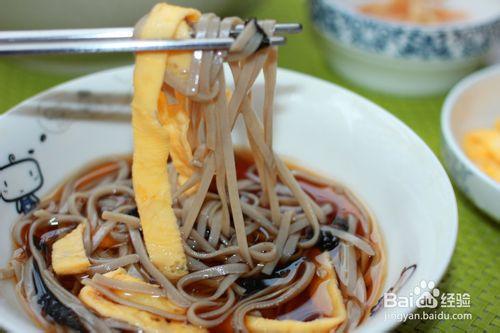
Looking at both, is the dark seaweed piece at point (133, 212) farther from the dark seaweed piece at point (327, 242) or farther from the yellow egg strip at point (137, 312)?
the dark seaweed piece at point (327, 242)

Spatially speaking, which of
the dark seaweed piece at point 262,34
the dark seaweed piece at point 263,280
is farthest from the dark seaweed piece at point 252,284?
the dark seaweed piece at point 262,34

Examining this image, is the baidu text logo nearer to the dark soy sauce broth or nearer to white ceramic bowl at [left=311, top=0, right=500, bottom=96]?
the dark soy sauce broth

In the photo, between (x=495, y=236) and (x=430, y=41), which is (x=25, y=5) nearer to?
(x=430, y=41)

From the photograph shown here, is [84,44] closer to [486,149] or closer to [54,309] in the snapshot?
[54,309]

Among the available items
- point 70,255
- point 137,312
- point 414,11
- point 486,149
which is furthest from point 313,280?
point 414,11

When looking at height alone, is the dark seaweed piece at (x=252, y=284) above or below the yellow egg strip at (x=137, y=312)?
below

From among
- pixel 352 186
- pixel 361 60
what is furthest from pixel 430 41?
pixel 352 186
